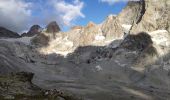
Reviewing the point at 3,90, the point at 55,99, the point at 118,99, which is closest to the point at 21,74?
the point at 3,90

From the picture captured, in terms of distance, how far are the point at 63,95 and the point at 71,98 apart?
3.60 feet

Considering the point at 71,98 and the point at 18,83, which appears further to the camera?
the point at 18,83

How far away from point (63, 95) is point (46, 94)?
6.68 feet

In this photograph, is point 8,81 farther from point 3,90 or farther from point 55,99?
point 55,99

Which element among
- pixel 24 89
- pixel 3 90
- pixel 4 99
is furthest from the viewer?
pixel 24 89

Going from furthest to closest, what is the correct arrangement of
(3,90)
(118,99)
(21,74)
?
(118,99) < (21,74) < (3,90)

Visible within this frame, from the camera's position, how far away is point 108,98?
196125mm

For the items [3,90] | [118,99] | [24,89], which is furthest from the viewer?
[118,99]

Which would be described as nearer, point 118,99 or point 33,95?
point 33,95

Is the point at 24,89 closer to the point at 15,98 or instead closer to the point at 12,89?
the point at 12,89

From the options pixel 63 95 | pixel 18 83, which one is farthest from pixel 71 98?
pixel 18 83

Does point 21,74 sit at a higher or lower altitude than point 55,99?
higher

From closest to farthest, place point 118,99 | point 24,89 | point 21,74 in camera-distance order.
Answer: point 24,89 → point 21,74 → point 118,99

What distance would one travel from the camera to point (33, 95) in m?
45.0
